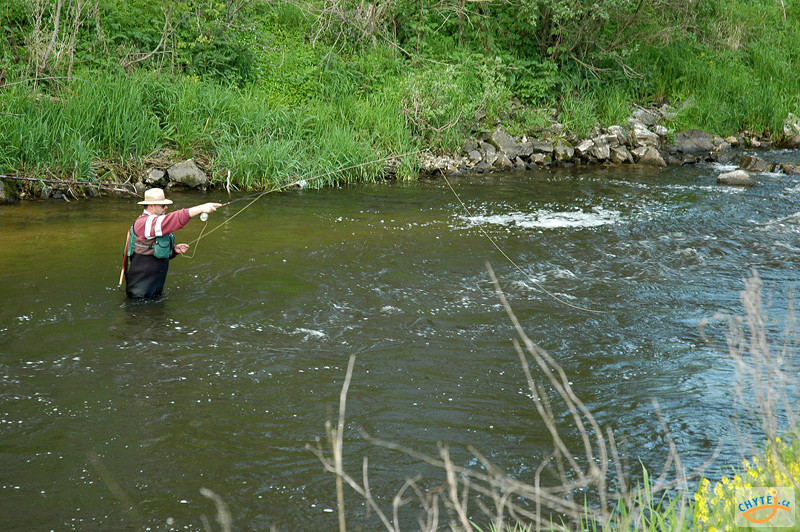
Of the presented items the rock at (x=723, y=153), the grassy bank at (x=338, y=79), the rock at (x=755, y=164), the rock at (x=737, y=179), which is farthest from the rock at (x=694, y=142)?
the rock at (x=737, y=179)

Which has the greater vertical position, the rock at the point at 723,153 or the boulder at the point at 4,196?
the boulder at the point at 4,196

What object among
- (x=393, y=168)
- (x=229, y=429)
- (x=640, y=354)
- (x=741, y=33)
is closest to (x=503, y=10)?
(x=393, y=168)

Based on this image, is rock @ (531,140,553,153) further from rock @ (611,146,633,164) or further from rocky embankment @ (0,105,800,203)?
rock @ (611,146,633,164)

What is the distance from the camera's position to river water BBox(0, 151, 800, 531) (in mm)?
4211

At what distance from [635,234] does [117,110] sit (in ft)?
25.5

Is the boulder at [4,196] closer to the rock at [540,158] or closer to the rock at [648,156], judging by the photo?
the rock at [540,158]

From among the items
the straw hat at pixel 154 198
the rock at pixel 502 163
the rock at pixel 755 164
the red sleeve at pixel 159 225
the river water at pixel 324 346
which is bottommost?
the river water at pixel 324 346

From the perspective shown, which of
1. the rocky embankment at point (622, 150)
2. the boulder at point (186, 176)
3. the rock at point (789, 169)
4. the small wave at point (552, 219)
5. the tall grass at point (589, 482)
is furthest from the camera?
the rocky embankment at point (622, 150)

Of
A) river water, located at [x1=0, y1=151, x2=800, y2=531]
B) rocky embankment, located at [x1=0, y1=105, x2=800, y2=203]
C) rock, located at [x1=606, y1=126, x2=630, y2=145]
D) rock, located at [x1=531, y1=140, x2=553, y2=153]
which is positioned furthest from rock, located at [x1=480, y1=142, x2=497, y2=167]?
river water, located at [x1=0, y1=151, x2=800, y2=531]

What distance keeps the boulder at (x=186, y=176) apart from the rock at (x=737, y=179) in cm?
852

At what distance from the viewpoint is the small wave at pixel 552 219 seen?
403 inches

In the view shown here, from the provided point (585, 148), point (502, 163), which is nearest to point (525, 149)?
point (502, 163)

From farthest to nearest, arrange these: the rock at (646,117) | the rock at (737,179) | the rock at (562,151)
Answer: the rock at (646,117), the rock at (562,151), the rock at (737,179)

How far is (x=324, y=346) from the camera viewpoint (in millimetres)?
6008
